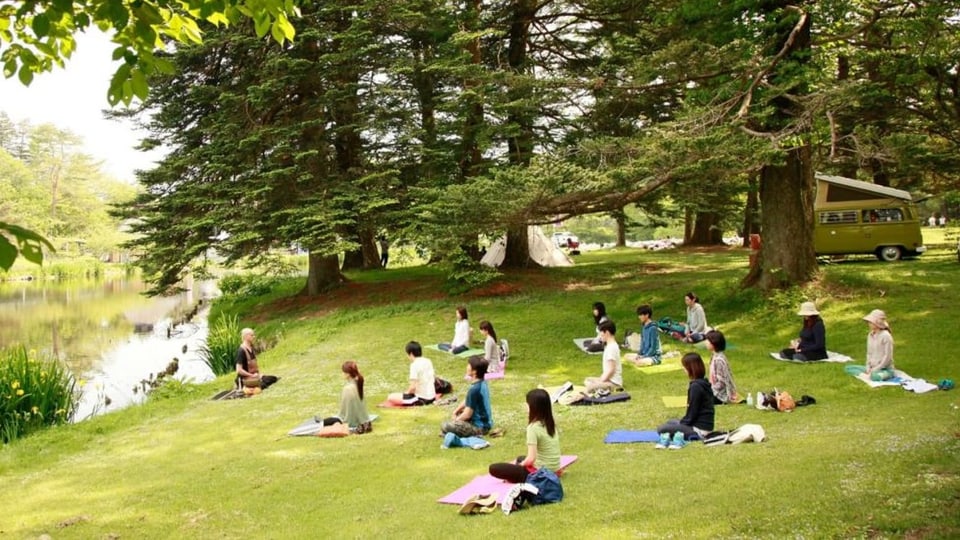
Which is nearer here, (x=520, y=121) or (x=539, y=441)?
(x=539, y=441)

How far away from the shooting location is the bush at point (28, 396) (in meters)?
11.5

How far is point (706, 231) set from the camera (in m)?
35.3

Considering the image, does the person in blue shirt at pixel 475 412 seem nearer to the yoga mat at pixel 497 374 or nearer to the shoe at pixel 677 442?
the shoe at pixel 677 442

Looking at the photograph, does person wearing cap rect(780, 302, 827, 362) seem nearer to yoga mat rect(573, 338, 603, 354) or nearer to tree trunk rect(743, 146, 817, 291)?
yoga mat rect(573, 338, 603, 354)

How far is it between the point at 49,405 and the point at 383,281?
14054 mm

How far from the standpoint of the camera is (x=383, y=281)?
83.6ft

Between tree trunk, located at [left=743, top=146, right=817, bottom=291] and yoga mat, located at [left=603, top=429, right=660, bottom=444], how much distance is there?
9.44 m

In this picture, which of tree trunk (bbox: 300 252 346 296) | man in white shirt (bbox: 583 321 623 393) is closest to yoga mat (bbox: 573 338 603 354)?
man in white shirt (bbox: 583 321 623 393)

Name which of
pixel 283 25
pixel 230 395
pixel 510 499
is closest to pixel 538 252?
pixel 230 395

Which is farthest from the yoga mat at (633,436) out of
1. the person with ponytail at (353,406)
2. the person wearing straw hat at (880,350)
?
the person wearing straw hat at (880,350)

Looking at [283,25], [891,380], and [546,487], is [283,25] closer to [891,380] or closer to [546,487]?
[546,487]

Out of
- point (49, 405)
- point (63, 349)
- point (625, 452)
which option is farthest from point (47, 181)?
point (625, 452)

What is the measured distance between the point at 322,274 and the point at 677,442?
18.6m

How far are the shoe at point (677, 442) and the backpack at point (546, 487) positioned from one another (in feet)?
6.98
